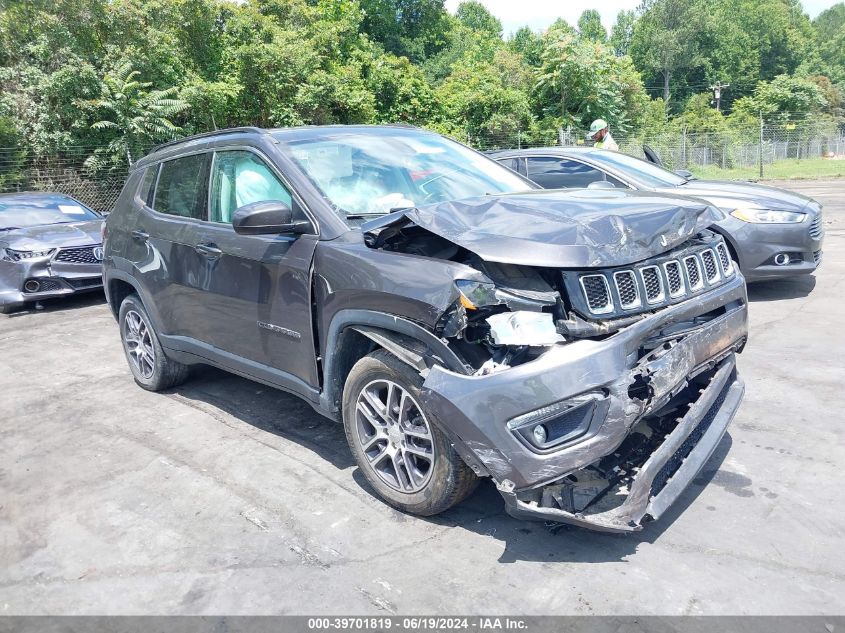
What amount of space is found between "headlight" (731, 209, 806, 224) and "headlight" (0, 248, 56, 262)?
818 centimetres

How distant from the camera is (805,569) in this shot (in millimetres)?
2795

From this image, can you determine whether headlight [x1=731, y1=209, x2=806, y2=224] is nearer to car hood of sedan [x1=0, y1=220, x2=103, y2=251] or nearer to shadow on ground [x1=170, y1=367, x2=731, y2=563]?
shadow on ground [x1=170, y1=367, x2=731, y2=563]

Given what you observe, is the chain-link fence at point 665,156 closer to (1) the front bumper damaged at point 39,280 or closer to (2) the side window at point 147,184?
(1) the front bumper damaged at point 39,280

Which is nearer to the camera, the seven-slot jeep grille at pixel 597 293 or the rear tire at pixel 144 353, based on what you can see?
the seven-slot jeep grille at pixel 597 293

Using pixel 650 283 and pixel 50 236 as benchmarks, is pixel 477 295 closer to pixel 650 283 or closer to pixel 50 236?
pixel 650 283

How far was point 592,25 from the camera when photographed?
98188 millimetres

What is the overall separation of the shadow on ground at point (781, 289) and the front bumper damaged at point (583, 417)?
4975 mm

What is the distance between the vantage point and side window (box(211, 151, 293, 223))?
412 cm

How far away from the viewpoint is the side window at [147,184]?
5305mm

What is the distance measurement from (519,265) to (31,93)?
762 inches

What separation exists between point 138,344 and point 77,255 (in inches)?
173

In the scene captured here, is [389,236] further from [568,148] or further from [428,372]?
[568,148]

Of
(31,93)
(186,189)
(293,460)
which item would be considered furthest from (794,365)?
(31,93)

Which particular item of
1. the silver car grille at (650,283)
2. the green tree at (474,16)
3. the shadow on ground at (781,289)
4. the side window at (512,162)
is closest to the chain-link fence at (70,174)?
the side window at (512,162)
